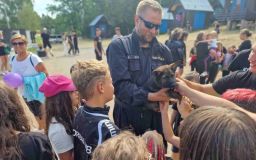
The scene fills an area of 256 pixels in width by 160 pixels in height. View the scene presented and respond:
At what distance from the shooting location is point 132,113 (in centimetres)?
307

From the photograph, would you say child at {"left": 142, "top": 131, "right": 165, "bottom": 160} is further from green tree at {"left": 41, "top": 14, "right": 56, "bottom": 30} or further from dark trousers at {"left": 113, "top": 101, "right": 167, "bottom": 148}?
→ green tree at {"left": 41, "top": 14, "right": 56, "bottom": 30}

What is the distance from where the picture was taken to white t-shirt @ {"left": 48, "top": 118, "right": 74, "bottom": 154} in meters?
2.62

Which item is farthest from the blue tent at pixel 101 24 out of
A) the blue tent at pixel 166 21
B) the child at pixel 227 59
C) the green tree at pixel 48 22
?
the child at pixel 227 59

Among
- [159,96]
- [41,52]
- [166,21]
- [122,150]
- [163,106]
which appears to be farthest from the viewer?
[166,21]

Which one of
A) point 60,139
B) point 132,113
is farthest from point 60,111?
point 132,113

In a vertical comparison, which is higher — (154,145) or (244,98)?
(244,98)

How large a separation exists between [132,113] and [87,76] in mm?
815

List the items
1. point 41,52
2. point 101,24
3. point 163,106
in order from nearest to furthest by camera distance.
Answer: point 163,106
point 41,52
point 101,24

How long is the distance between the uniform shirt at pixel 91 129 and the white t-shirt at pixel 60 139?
7.9 inches

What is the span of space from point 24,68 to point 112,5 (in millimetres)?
54059

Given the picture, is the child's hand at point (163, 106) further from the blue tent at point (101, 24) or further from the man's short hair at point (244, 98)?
the blue tent at point (101, 24)

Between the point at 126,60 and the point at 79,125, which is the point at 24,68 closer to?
the point at 126,60

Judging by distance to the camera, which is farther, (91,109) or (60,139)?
(60,139)

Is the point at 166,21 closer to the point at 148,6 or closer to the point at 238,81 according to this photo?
the point at 148,6
